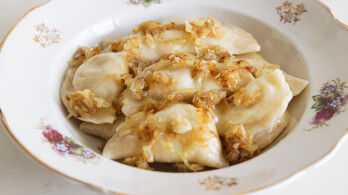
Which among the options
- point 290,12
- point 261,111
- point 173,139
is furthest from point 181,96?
point 290,12

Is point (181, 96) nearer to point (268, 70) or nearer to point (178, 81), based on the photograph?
point (178, 81)

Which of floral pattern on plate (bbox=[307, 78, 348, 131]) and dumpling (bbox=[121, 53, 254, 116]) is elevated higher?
dumpling (bbox=[121, 53, 254, 116])

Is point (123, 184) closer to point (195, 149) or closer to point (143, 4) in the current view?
point (195, 149)

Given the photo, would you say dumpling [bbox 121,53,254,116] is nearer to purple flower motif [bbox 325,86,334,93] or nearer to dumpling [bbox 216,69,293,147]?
dumpling [bbox 216,69,293,147]

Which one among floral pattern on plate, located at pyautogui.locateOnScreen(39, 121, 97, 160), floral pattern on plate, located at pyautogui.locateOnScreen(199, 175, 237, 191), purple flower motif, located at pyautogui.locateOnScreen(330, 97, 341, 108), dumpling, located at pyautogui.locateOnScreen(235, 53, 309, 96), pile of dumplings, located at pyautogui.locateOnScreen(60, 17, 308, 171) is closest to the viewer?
floral pattern on plate, located at pyautogui.locateOnScreen(199, 175, 237, 191)

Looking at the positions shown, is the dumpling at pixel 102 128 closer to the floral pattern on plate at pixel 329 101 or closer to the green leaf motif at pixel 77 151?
the green leaf motif at pixel 77 151

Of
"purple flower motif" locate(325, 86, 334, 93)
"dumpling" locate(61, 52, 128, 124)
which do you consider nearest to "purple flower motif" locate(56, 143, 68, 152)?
"dumpling" locate(61, 52, 128, 124)
